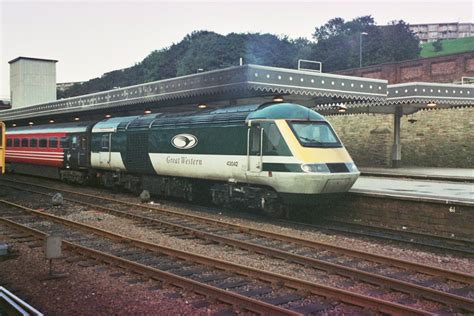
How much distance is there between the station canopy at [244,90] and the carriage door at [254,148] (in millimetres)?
3467

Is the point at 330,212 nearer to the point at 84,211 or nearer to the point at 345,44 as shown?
the point at 84,211

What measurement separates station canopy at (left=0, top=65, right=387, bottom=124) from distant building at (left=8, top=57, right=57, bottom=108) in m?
42.8

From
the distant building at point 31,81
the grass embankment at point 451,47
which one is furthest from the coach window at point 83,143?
the grass embankment at point 451,47

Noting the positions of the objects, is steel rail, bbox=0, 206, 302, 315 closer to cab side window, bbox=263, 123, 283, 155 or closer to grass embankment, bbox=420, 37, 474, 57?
cab side window, bbox=263, 123, 283, 155

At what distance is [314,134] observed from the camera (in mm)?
13016

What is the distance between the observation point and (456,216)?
12.0 metres

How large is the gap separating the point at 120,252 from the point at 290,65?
53.8 metres

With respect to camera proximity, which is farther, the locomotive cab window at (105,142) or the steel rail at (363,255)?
the locomotive cab window at (105,142)

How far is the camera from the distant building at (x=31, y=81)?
A: 6412cm

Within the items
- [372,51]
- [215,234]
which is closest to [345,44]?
[372,51]

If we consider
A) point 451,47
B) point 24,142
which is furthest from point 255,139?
point 451,47

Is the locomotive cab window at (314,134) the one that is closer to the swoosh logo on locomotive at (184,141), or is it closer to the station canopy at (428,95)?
the swoosh logo on locomotive at (184,141)

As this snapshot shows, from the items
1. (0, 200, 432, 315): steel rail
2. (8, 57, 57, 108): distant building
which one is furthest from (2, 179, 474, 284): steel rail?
(8, 57, 57, 108): distant building

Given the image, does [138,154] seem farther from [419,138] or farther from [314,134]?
[419,138]
